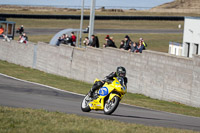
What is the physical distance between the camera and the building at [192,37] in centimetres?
3616

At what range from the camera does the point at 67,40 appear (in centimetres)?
3150

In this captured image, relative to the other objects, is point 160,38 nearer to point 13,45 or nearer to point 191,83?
point 13,45

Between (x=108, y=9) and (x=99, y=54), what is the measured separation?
83059 millimetres

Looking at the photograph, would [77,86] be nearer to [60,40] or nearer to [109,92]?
[60,40]

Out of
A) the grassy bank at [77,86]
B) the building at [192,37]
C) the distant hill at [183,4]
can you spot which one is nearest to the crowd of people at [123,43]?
the grassy bank at [77,86]

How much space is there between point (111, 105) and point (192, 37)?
25.2 meters

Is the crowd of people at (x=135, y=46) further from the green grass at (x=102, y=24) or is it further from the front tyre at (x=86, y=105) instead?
the green grass at (x=102, y=24)

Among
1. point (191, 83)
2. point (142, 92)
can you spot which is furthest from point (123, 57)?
point (191, 83)

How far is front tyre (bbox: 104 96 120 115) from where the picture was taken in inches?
486

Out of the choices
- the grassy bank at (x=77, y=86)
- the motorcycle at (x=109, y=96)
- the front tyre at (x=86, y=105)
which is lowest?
the grassy bank at (x=77, y=86)

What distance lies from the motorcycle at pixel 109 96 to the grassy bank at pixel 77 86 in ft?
17.4

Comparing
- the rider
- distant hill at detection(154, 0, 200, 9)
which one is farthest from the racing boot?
distant hill at detection(154, 0, 200, 9)

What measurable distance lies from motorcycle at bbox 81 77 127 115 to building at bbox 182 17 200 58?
2395 centimetres

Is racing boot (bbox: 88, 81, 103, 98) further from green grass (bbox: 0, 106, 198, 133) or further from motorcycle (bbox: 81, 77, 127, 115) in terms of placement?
green grass (bbox: 0, 106, 198, 133)
